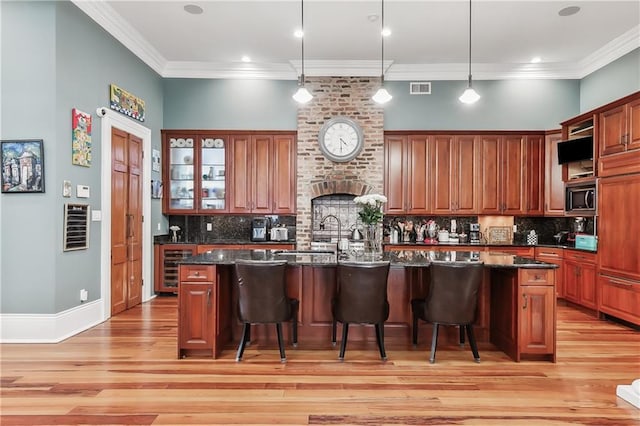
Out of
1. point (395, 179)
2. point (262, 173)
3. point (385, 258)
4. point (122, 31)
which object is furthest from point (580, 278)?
point (122, 31)

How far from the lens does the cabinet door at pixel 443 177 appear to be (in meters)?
6.64

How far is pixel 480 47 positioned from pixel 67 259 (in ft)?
20.4

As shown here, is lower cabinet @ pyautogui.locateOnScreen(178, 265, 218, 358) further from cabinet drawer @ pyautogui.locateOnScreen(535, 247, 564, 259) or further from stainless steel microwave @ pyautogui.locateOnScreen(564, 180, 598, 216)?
cabinet drawer @ pyautogui.locateOnScreen(535, 247, 564, 259)

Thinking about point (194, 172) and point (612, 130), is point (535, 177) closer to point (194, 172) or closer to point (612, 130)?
point (612, 130)

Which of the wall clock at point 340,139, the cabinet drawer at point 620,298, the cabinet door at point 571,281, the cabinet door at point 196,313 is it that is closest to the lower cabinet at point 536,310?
the cabinet drawer at point 620,298

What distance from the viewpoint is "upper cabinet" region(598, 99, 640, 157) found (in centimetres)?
464

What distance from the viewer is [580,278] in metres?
5.61

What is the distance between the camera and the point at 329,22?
5.16 m

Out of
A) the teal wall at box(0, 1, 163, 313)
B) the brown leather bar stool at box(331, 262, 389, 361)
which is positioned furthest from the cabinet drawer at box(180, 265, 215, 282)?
the teal wall at box(0, 1, 163, 313)

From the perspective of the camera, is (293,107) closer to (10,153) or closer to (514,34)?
(514,34)

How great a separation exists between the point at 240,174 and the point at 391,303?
3737 millimetres

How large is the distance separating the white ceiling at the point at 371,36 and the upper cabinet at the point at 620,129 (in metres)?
1.22

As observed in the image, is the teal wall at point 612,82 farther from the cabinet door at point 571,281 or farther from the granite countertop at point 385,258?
the granite countertop at point 385,258

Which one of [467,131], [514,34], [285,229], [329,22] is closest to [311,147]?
[285,229]
